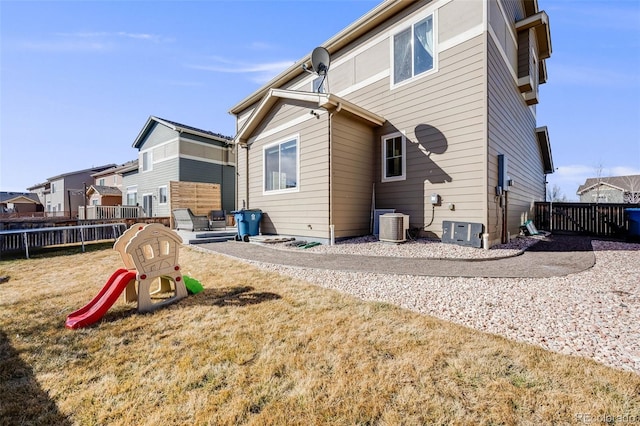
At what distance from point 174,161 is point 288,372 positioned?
19599mm

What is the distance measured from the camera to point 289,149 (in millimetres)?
9086

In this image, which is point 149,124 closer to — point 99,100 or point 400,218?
point 99,100

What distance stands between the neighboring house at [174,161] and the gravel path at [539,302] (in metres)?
15.8

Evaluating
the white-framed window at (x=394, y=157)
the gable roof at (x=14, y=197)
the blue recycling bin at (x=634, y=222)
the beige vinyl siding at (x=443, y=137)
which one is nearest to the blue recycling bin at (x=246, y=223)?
the beige vinyl siding at (x=443, y=137)

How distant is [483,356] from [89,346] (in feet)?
11.7

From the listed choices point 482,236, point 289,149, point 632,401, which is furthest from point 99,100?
point 632,401

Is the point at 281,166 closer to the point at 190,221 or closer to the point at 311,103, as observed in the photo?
the point at 311,103

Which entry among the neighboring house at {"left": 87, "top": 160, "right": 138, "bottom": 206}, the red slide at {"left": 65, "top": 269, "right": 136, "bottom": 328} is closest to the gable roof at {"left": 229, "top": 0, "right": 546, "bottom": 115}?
the red slide at {"left": 65, "top": 269, "right": 136, "bottom": 328}

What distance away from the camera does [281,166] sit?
9.44 metres

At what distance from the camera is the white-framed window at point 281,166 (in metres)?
8.85

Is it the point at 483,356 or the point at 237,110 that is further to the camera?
the point at 237,110

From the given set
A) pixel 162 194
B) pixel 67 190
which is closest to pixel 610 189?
pixel 162 194

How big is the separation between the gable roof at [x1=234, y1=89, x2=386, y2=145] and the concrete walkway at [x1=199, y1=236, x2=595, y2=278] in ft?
14.1

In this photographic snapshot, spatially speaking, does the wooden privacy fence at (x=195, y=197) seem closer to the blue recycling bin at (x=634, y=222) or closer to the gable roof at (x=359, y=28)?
the gable roof at (x=359, y=28)
